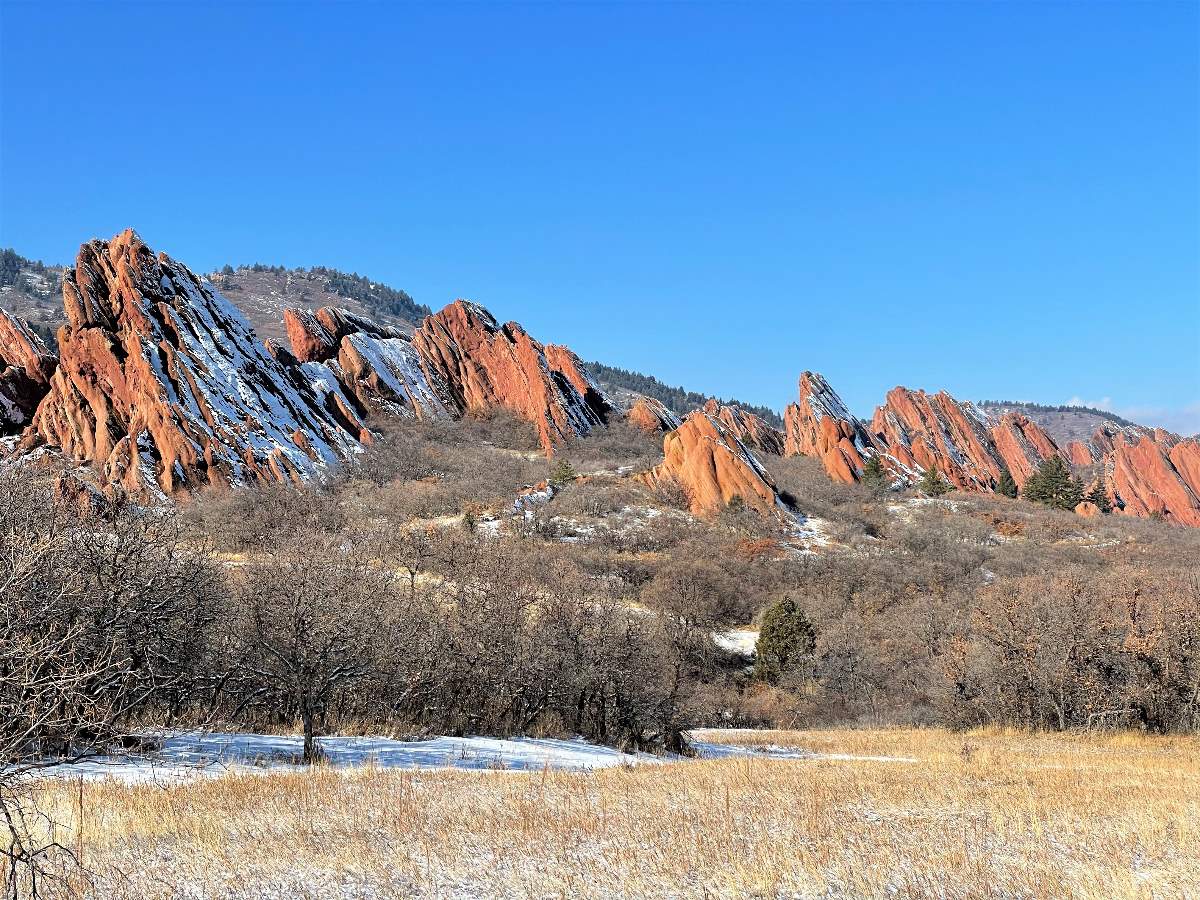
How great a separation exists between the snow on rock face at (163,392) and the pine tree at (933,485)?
182 feet

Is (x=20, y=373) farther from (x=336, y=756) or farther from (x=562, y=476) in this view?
(x=336, y=756)

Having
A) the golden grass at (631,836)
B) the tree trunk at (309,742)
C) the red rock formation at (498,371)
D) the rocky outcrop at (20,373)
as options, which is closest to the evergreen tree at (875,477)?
the red rock formation at (498,371)

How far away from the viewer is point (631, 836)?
7836 mm

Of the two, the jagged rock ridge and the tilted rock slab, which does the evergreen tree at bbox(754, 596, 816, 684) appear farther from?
the tilted rock slab

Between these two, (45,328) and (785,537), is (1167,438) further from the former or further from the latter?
(45,328)

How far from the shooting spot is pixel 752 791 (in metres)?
10.5

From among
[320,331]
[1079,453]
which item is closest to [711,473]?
[320,331]

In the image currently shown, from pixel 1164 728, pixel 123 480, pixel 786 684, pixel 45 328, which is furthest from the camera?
pixel 45 328

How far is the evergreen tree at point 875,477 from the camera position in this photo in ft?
275

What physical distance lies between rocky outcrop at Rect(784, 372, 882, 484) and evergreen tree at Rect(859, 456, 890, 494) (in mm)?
1976

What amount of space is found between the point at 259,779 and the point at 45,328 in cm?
13443

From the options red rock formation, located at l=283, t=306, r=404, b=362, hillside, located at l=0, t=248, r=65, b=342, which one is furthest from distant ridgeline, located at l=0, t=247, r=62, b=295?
red rock formation, located at l=283, t=306, r=404, b=362

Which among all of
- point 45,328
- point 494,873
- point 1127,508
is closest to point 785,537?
point 494,873

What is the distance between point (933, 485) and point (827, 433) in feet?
65.8
